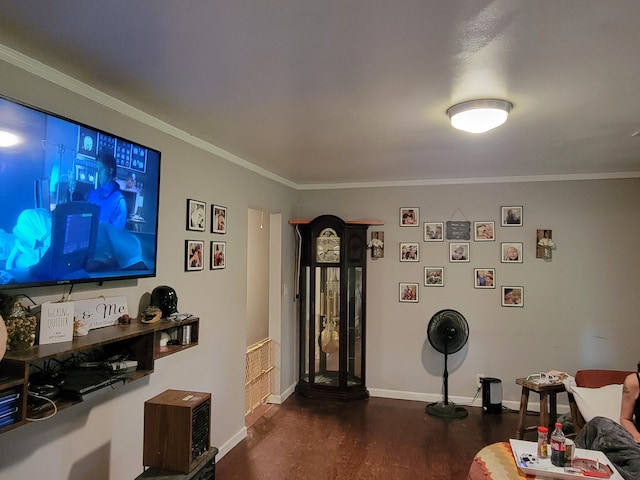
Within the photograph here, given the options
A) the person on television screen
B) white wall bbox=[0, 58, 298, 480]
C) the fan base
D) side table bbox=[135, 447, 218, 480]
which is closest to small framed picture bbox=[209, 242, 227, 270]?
white wall bbox=[0, 58, 298, 480]

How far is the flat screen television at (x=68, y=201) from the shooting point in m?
1.54

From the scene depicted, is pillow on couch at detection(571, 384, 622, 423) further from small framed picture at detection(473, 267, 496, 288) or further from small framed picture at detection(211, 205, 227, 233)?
small framed picture at detection(211, 205, 227, 233)

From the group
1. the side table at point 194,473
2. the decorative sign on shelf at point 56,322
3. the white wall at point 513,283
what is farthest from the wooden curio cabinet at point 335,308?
the decorative sign on shelf at point 56,322

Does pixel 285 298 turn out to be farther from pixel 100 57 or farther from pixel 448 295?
pixel 100 57

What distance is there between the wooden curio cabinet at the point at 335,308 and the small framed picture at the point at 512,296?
4.84 feet

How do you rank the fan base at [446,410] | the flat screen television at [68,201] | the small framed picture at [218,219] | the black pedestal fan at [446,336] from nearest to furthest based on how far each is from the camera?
the flat screen television at [68,201]
the small framed picture at [218,219]
the fan base at [446,410]
the black pedestal fan at [446,336]

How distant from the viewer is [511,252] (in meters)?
4.39

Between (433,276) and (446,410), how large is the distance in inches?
53.9

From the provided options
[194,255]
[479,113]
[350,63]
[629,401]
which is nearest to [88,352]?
[194,255]

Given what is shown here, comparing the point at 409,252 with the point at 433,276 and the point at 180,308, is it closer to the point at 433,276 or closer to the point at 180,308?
the point at 433,276

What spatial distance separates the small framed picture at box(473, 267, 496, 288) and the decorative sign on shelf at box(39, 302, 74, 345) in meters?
3.84

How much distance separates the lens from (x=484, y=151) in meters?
3.35

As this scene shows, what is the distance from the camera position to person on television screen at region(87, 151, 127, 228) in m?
1.90

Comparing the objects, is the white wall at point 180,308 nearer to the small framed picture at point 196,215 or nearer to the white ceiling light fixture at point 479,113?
the small framed picture at point 196,215
